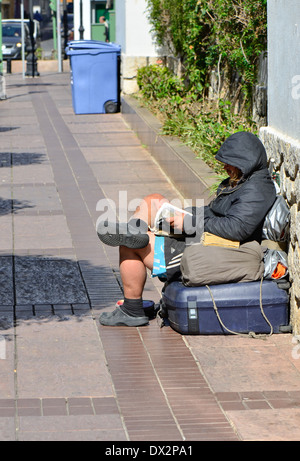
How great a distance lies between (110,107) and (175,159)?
7.06 meters

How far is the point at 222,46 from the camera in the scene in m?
11.5

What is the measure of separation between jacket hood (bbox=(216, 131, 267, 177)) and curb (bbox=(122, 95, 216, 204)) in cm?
273

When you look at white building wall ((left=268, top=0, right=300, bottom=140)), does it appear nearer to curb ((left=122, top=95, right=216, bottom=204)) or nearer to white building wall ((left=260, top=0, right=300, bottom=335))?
white building wall ((left=260, top=0, right=300, bottom=335))

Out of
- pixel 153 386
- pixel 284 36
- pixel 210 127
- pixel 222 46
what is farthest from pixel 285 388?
pixel 222 46

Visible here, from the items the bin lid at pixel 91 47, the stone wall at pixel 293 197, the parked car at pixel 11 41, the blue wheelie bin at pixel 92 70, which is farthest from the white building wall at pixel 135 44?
the parked car at pixel 11 41

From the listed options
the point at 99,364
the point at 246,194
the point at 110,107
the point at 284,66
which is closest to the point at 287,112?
the point at 284,66

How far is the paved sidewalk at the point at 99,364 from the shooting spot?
4.29 meters

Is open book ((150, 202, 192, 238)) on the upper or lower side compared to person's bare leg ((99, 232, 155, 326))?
upper

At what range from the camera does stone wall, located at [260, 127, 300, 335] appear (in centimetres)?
542

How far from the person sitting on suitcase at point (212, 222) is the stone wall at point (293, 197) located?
A: 0.14 m

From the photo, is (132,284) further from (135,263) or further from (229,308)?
(229,308)

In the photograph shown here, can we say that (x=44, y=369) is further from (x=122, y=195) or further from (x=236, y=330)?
(x=122, y=195)

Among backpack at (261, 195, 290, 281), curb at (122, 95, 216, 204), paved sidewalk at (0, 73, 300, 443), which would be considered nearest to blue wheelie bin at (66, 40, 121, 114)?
curb at (122, 95, 216, 204)

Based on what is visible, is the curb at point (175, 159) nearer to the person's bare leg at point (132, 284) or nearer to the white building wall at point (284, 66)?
the white building wall at point (284, 66)
